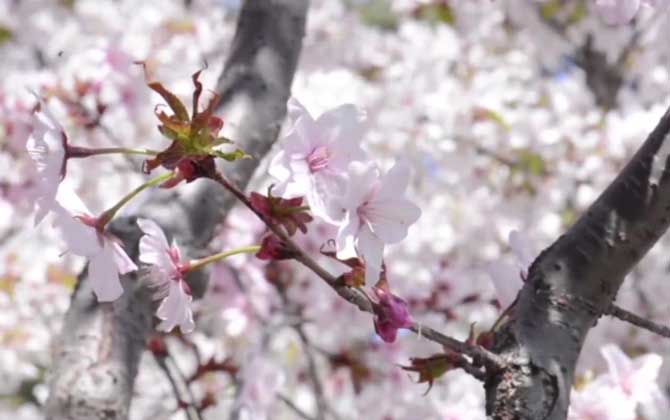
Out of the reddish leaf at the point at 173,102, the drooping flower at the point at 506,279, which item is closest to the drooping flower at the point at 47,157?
the reddish leaf at the point at 173,102

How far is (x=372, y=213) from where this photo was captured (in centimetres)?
87

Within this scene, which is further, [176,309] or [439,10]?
[439,10]

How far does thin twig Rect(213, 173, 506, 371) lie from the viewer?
83 cm

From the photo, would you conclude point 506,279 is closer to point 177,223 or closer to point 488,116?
point 177,223

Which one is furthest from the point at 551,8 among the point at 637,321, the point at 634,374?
the point at 637,321

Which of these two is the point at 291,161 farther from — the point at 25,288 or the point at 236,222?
the point at 25,288

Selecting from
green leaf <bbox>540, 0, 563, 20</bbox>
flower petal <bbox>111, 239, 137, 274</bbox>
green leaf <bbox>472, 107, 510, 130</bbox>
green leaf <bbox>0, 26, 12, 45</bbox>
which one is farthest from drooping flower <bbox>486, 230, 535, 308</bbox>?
green leaf <bbox>0, 26, 12, 45</bbox>

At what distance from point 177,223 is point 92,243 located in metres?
0.44

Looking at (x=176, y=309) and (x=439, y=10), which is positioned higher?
(x=439, y=10)

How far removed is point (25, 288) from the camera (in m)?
3.59

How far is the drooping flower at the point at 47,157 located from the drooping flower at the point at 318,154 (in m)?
0.19

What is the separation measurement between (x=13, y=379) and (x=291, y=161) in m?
3.83

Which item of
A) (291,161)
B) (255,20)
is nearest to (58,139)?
(291,161)

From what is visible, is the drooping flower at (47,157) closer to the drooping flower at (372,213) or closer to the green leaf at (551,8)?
the drooping flower at (372,213)
